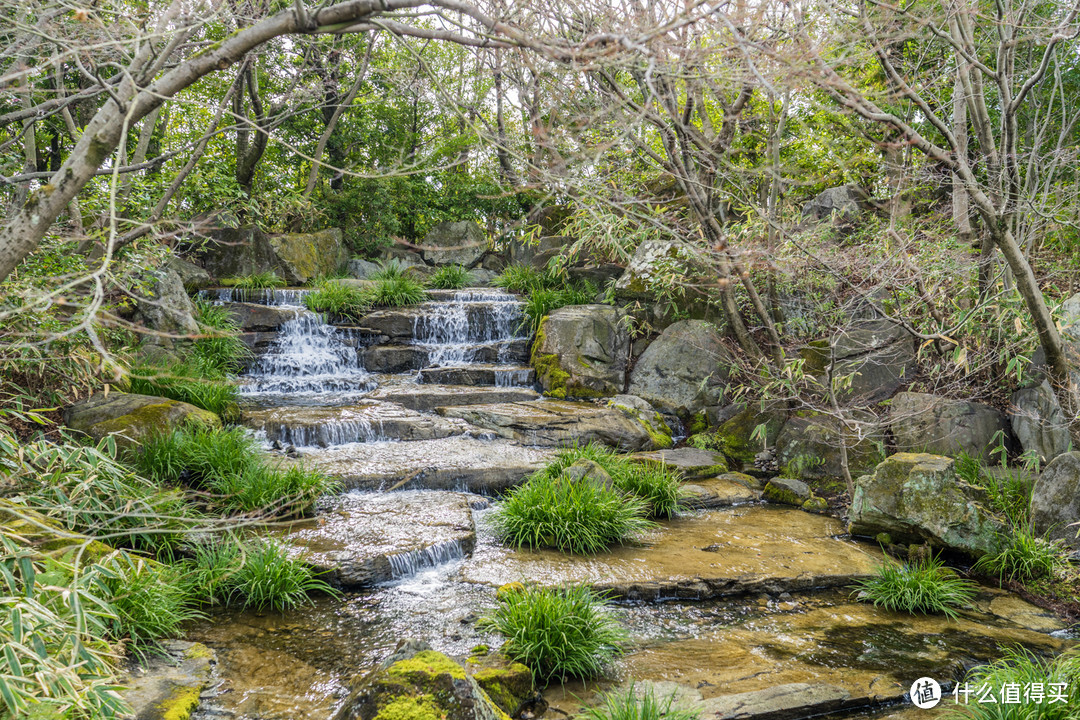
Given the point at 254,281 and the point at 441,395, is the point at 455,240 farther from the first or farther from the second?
the point at 441,395

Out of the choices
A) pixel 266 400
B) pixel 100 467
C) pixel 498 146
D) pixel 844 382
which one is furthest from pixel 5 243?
pixel 844 382

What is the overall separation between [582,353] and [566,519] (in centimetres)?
460

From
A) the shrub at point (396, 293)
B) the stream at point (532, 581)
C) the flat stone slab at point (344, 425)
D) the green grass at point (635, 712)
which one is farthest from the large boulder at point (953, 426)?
the shrub at point (396, 293)

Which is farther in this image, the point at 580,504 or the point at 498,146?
the point at 580,504

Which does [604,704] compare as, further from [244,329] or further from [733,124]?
[244,329]

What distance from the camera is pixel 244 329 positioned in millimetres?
9984

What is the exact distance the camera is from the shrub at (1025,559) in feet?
16.1

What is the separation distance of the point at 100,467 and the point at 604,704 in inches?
124

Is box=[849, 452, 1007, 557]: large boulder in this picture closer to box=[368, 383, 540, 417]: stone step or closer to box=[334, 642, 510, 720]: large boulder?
box=[334, 642, 510, 720]: large boulder

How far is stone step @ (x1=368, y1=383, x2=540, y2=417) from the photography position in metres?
8.62

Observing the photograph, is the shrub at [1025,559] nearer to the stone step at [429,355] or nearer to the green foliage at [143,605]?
the green foliage at [143,605]

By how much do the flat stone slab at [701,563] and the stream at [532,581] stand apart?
17 millimetres

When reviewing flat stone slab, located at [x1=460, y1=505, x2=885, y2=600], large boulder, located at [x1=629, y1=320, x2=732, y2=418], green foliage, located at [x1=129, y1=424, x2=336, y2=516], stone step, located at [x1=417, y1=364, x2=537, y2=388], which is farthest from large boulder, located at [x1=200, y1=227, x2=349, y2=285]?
flat stone slab, located at [x1=460, y1=505, x2=885, y2=600]

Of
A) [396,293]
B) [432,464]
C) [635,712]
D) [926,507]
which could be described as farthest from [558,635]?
[396,293]
